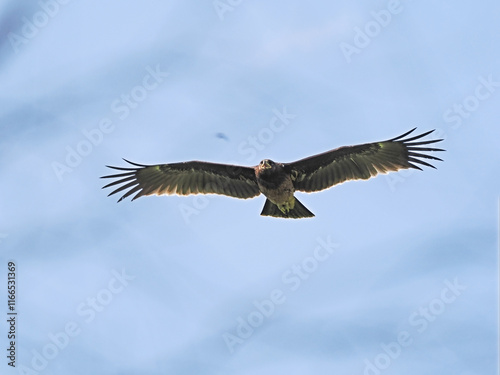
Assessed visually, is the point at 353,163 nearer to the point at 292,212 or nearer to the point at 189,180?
the point at 292,212

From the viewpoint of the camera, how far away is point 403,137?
2636 centimetres

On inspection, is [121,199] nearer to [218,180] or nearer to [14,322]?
[218,180]

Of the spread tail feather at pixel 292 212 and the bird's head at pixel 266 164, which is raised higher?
the bird's head at pixel 266 164

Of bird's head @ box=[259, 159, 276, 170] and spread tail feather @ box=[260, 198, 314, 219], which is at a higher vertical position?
Answer: bird's head @ box=[259, 159, 276, 170]

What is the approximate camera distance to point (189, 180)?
2856 centimetres

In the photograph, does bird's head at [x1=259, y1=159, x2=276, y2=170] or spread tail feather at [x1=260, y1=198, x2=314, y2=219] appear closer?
bird's head at [x1=259, y1=159, x2=276, y2=170]

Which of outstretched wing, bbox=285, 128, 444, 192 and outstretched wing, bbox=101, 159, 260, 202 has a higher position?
outstretched wing, bbox=101, 159, 260, 202

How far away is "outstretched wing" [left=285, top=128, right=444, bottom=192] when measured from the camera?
26641 millimetres

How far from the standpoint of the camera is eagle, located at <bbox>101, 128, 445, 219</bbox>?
2664 cm

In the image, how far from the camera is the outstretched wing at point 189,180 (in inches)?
1099

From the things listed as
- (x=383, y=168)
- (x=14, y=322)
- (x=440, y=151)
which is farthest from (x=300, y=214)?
(x=14, y=322)

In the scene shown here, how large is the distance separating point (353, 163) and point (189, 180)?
18.5 ft

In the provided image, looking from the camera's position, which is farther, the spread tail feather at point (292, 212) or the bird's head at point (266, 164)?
the spread tail feather at point (292, 212)

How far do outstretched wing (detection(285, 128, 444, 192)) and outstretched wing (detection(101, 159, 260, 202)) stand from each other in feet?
5.85
